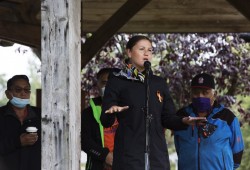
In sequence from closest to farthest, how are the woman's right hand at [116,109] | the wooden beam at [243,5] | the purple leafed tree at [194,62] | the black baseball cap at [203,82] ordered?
the woman's right hand at [116,109] → the black baseball cap at [203,82] → the wooden beam at [243,5] → the purple leafed tree at [194,62]

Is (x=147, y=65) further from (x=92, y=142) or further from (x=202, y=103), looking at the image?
(x=92, y=142)

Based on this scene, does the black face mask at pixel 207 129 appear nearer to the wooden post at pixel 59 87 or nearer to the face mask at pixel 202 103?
the face mask at pixel 202 103

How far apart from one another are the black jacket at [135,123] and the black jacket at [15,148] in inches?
62.3

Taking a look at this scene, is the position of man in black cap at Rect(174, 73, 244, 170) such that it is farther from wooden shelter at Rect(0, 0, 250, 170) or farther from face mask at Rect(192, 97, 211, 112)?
wooden shelter at Rect(0, 0, 250, 170)

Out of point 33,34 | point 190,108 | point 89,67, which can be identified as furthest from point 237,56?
point 190,108

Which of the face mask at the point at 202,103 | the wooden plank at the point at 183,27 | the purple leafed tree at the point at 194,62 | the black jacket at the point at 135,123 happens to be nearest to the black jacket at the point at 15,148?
the face mask at the point at 202,103

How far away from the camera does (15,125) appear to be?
7.19 meters

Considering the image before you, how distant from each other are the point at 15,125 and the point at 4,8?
104 inches

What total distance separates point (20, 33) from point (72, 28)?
4.17m

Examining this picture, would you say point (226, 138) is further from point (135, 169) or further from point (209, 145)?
point (135, 169)

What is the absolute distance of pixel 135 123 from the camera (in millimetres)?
5711

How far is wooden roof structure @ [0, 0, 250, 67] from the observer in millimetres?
9508

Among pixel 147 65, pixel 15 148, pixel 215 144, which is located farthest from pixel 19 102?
pixel 147 65

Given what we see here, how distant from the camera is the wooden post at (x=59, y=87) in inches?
216
